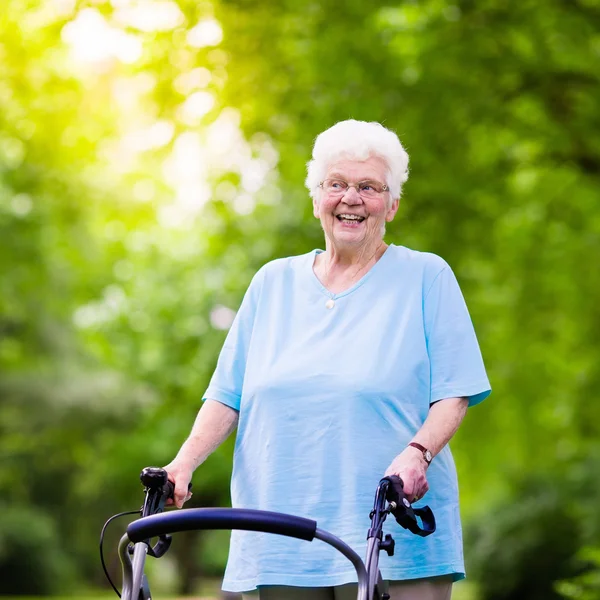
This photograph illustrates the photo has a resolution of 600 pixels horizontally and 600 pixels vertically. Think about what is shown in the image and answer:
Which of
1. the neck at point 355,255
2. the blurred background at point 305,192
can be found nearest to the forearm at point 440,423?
the neck at point 355,255

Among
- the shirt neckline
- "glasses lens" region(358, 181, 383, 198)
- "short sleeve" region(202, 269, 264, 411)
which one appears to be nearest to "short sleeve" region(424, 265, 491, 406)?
the shirt neckline

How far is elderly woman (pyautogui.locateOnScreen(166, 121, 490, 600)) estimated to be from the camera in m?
3.00

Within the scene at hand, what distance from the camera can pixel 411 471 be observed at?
2812mm

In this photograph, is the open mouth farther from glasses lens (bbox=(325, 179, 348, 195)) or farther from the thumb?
the thumb

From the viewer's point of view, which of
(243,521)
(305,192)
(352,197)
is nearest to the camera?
(243,521)

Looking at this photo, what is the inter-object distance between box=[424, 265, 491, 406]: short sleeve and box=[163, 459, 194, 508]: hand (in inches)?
27.0

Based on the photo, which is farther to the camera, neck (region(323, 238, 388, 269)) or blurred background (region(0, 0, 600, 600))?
blurred background (region(0, 0, 600, 600))

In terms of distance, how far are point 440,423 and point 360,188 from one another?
2.25 ft

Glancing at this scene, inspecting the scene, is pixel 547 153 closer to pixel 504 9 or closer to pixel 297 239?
pixel 504 9

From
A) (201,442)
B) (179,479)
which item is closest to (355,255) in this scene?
(201,442)

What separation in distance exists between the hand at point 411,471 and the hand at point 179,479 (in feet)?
1.85

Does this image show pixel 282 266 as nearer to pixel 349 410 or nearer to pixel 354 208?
pixel 354 208

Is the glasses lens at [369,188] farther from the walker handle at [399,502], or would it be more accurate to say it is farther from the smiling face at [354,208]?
the walker handle at [399,502]

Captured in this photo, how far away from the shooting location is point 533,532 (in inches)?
551
